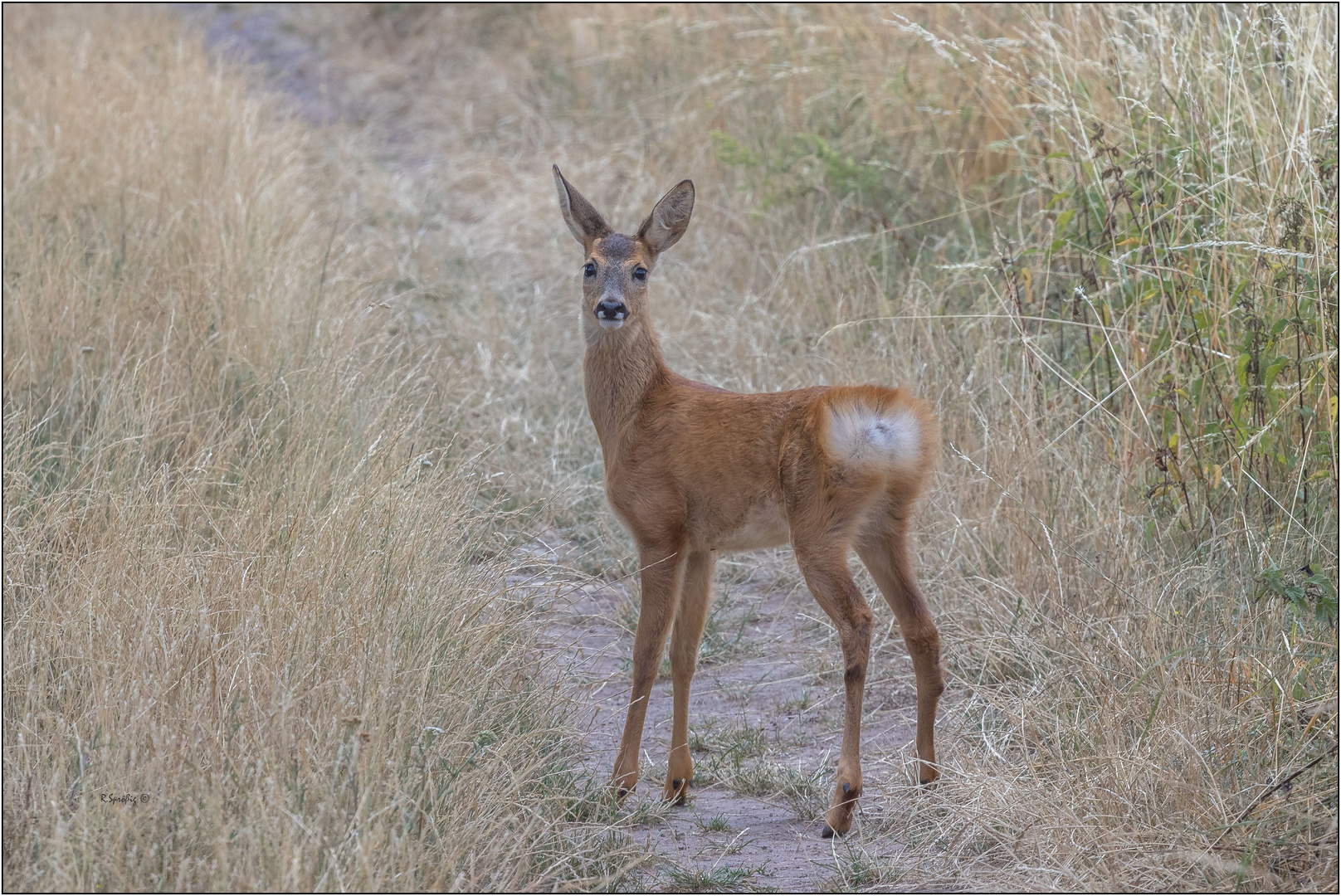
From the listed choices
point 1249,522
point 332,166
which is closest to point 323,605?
point 1249,522

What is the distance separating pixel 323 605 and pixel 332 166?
8057 mm

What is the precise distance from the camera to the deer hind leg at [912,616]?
164 inches

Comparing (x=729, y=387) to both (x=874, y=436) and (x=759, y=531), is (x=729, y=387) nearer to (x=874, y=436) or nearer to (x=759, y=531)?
(x=759, y=531)

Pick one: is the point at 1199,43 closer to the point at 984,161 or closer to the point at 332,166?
the point at 984,161

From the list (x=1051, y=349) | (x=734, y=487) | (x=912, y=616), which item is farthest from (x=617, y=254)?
(x=1051, y=349)

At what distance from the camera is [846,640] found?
396 cm

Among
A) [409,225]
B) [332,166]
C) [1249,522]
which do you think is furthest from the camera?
[332,166]

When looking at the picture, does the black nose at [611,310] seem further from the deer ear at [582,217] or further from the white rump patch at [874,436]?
the white rump patch at [874,436]

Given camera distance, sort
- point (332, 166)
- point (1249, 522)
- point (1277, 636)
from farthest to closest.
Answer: point (332, 166) → point (1249, 522) → point (1277, 636)

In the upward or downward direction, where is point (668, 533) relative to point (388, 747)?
upward

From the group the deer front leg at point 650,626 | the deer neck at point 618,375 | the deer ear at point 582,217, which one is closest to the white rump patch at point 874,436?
the deer front leg at point 650,626

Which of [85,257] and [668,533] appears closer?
[668,533]

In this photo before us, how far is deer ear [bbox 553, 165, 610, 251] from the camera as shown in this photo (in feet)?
16.2

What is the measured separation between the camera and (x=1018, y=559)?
508 centimetres
